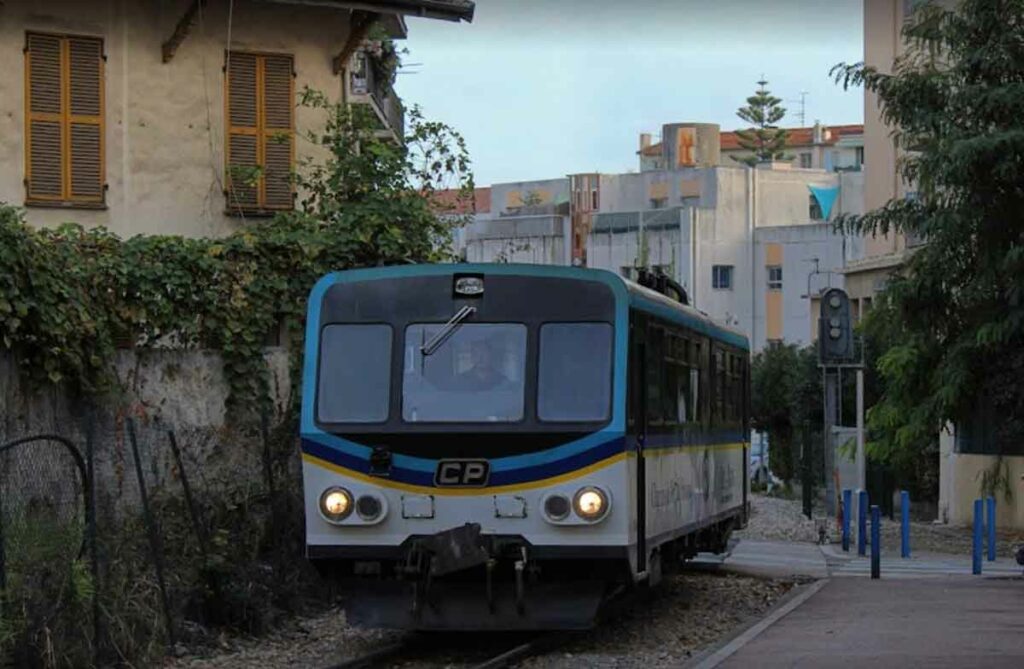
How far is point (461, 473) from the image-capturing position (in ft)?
48.4

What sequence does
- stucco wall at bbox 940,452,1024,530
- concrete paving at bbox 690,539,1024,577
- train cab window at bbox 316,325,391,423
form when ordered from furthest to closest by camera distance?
stucco wall at bbox 940,452,1024,530
concrete paving at bbox 690,539,1024,577
train cab window at bbox 316,325,391,423

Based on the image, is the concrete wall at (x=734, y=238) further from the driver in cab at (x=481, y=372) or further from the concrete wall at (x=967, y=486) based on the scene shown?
the driver in cab at (x=481, y=372)

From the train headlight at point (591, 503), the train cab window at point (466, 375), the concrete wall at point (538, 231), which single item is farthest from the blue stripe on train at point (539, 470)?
the concrete wall at point (538, 231)

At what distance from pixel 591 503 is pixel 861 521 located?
11134 millimetres

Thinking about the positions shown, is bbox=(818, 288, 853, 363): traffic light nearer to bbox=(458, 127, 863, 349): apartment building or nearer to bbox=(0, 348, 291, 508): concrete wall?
bbox=(0, 348, 291, 508): concrete wall

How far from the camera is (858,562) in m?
24.4

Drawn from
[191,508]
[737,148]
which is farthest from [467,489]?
[737,148]

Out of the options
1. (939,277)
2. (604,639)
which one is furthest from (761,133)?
(604,639)

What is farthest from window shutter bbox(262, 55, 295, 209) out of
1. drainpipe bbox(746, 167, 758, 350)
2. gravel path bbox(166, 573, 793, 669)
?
drainpipe bbox(746, 167, 758, 350)

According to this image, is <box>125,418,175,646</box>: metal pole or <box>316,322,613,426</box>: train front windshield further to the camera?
<box>125,418,175,646</box>: metal pole

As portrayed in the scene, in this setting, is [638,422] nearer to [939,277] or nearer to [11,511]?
[11,511]

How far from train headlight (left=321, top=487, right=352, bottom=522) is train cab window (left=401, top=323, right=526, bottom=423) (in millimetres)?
777

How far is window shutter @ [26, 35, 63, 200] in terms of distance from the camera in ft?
74.0

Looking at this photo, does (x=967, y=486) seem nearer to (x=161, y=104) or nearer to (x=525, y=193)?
(x=161, y=104)
